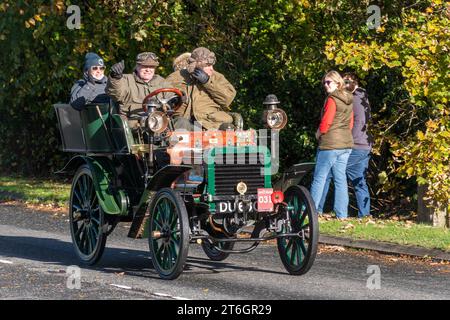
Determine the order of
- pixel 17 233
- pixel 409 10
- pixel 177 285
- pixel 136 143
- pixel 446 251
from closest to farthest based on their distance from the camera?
1. pixel 177 285
2. pixel 136 143
3. pixel 446 251
4. pixel 17 233
5. pixel 409 10

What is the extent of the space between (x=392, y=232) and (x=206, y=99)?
133 inches

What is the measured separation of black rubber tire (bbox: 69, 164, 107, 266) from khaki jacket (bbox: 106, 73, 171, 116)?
2.63 feet

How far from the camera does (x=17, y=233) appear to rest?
15297 mm

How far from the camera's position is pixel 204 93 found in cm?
1221

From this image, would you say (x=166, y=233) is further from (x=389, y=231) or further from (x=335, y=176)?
(x=335, y=176)

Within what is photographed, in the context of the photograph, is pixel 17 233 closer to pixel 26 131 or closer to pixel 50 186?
pixel 50 186

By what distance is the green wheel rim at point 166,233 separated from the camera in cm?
1091

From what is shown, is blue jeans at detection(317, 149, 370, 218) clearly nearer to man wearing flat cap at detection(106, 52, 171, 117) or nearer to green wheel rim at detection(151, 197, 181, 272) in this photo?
man wearing flat cap at detection(106, 52, 171, 117)

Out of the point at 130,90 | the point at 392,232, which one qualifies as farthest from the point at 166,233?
the point at 392,232

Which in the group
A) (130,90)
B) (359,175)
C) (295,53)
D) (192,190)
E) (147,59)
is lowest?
(359,175)

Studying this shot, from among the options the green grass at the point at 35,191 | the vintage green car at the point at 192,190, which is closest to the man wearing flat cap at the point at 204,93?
the vintage green car at the point at 192,190

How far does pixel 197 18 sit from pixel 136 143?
7.82m

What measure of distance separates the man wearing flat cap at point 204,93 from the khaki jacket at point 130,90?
0.87ft

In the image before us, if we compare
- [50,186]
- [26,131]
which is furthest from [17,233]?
[26,131]
